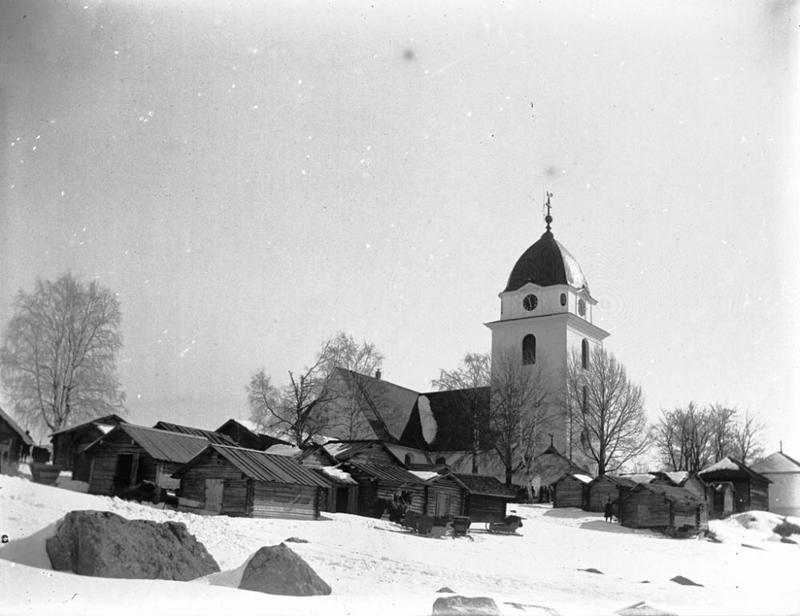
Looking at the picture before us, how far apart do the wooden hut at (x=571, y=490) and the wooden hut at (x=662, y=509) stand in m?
3.30

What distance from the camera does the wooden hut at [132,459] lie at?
49.3 ft

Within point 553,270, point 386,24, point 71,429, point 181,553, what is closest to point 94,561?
point 181,553

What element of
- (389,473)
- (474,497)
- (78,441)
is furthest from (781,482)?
(78,441)

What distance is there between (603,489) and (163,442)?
16.8 metres

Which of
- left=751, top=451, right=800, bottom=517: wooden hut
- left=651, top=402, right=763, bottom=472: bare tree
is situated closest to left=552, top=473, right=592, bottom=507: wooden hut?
left=651, top=402, right=763, bottom=472: bare tree

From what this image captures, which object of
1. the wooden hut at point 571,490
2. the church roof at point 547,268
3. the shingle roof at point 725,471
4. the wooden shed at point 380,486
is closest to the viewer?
the church roof at point 547,268

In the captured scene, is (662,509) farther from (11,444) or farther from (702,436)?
(11,444)

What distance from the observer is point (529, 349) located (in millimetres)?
26922

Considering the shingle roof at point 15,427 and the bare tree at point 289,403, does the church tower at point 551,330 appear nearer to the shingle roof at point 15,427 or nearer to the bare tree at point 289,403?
the bare tree at point 289,403

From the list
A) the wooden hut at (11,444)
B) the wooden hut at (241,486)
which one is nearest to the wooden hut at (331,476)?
the wooden hut at (241,486)

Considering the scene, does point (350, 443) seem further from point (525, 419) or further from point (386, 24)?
point (386, 24)

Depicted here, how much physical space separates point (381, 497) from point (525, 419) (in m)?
9.31

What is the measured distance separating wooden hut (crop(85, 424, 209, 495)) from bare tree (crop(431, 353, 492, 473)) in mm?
6156

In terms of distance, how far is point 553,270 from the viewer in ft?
76.9
